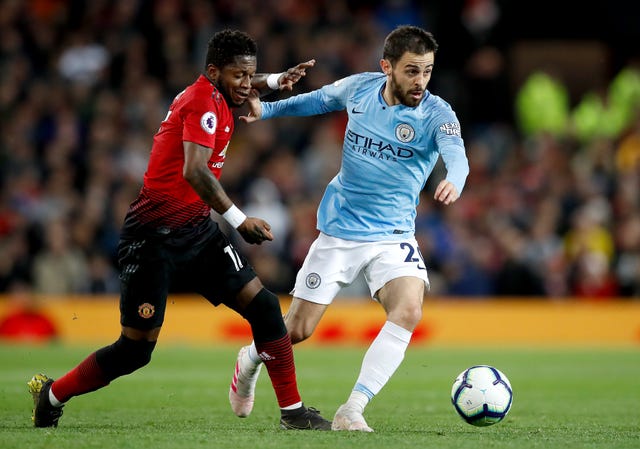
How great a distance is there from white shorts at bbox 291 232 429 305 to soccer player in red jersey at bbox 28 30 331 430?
582mm

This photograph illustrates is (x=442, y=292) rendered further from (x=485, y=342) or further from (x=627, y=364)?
(x=627, y=364)

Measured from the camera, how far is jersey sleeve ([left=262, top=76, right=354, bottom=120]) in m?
8.20

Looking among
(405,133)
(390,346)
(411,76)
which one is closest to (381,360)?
(390,346)

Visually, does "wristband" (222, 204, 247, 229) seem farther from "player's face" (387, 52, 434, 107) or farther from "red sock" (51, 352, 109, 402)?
"player's face" (387, 52, 434, 107)

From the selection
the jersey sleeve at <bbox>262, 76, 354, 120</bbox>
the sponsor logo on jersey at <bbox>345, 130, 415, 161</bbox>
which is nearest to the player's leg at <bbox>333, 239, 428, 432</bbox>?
the sponsor logo on jersey at <bbox>345, 130, 415, 161</bbox>

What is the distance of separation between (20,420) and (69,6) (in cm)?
1342

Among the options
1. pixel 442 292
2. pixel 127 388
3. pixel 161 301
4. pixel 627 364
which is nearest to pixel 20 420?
pixel 161 301

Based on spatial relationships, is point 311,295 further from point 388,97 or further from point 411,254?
point 388,97

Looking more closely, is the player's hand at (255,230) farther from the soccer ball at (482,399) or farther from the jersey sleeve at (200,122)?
the soccer ball at (482,399)

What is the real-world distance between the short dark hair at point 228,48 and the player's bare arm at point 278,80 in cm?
95

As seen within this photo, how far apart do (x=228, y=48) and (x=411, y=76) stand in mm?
1275

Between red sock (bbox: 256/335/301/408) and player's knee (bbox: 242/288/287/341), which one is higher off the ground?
player's knee (bbox: 242/288/287/341)

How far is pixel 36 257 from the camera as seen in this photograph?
1661 cm

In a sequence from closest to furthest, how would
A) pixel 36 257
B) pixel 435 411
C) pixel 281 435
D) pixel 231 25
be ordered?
pixel 281 435, pixel 435 411, pixel 36 257, pixel 231 25
